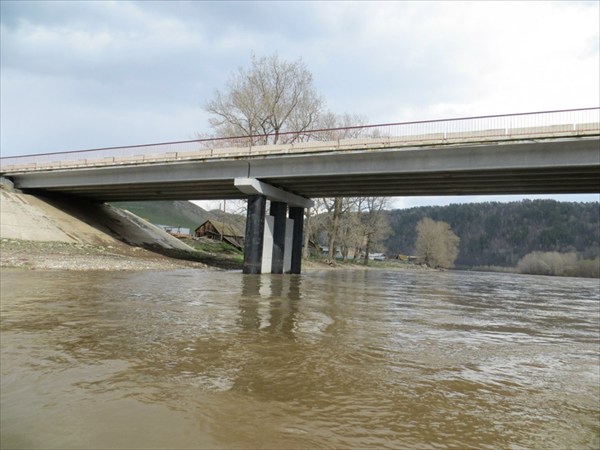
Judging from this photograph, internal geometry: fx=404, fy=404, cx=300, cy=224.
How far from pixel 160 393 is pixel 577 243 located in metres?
228

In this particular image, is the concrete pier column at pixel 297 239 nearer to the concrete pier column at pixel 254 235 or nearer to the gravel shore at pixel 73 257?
the concrete pier column at pixel 254 235

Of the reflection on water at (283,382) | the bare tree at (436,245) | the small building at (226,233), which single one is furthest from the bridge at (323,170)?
the bare tree at (436,245)

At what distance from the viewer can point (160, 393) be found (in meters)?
4.01

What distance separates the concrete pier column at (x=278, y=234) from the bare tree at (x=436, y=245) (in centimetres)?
7063

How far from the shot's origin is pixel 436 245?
9594 cm

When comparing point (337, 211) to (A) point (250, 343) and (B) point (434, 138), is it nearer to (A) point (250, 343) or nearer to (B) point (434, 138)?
(B) point (434, 138)

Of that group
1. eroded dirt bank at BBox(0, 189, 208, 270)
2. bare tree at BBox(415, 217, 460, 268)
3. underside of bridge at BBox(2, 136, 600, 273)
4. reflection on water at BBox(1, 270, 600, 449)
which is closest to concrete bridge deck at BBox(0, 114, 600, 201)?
underside of bridge at BBox(2, 136, 600, 273)

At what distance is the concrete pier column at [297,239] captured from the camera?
3319 cm

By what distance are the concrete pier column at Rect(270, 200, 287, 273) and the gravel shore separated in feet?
21.3

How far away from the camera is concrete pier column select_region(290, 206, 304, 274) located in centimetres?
3319

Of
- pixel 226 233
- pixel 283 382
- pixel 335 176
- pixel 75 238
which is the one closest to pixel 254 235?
pixel 335 176

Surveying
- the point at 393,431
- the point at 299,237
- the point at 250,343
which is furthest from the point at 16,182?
the point at 393,431

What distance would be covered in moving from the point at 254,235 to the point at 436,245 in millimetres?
76424

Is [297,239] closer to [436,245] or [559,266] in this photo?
[436,245]
